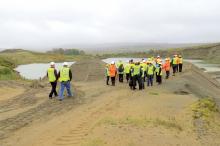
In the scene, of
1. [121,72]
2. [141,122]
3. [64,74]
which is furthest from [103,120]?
[121,72]

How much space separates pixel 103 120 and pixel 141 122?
4.66 feet

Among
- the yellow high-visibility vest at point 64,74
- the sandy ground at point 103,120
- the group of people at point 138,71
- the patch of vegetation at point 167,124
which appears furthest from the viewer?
the group of people at point 138,71

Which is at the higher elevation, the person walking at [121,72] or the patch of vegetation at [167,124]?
the person walking at [121,72]

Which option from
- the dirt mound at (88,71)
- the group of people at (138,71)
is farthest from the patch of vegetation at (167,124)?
the dirt mound at (88,71)

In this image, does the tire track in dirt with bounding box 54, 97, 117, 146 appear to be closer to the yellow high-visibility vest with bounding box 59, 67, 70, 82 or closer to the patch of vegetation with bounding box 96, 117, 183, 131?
the patch of vegetation with bounding box 96, 117, 183, 131

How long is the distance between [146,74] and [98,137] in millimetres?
14530

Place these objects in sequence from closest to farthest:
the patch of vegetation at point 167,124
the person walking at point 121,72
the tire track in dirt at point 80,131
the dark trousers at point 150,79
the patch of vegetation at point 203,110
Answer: the tire track in dirt at point 80,131 < the patch of vegetation at point 167,124 < the patch of vegetation at point 203,110 < the dark trousers at point 150,79 < the person walking at point 121,72

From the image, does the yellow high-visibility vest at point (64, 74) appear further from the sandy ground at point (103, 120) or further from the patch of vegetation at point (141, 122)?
the patch of vegetation at point (141, 122)

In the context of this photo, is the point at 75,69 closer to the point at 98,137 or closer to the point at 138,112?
the point at 138,112

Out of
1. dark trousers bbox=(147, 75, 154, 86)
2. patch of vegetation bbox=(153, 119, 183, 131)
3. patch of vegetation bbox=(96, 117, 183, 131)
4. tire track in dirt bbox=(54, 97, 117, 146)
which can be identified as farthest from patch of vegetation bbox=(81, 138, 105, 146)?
dark trousers bbox=(147, 75, 154, 86)

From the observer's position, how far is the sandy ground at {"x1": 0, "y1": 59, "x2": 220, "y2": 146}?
12.9 m

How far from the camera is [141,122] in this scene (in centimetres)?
1504

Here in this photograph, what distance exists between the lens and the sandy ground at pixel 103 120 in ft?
42.4

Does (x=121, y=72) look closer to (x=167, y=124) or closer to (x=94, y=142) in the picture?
(x=167, y=124)
